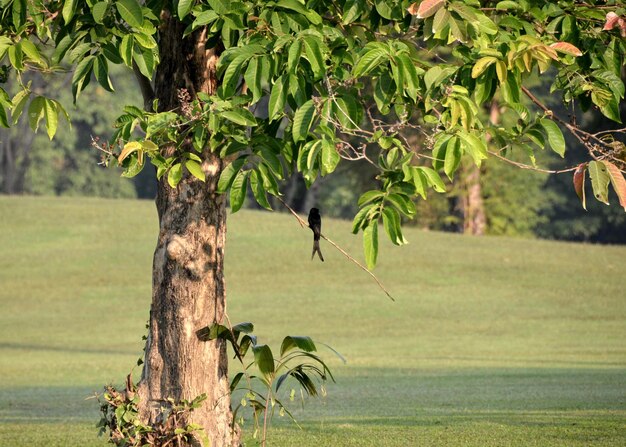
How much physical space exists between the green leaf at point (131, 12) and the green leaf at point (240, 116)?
1.99 ft

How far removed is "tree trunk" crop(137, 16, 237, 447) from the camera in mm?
6820

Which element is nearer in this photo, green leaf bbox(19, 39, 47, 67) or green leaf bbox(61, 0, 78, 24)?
green leaf bbox(61, 0, 78, 24)

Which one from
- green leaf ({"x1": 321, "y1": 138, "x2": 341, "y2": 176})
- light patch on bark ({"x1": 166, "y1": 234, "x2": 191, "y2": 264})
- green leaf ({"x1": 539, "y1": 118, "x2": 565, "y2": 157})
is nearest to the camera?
green leaf ({"x1": 321, "y1": 138, "x2": 341, "y2": 176})

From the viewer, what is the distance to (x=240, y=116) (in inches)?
213

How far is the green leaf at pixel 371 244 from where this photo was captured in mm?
4844

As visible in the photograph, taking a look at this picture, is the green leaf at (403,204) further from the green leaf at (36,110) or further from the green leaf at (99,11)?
the green leaf at (36,110)

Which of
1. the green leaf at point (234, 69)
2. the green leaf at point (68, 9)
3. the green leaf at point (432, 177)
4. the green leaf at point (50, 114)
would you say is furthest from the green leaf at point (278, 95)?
the green leaf at point (50, 114)

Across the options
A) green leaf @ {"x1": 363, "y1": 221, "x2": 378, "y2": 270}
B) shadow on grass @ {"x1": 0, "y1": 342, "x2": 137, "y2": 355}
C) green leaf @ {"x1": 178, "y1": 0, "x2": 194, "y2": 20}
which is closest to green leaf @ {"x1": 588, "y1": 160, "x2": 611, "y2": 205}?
green leaf @ {"x1": 363, "y1": 221, "x2": 378, "y2": 270}

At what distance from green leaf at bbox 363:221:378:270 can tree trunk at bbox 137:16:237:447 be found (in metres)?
2.08

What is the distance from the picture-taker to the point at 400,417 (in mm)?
11383

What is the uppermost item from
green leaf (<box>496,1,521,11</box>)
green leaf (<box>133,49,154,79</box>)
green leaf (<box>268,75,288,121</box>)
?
green leaf (<box>496,1,521,11</box>)

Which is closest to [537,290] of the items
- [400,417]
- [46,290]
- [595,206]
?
[46,290]

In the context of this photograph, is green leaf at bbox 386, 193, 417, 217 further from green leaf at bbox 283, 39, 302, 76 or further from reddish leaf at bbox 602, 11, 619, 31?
reddish leaf at bbox 602, 11, 619, 31

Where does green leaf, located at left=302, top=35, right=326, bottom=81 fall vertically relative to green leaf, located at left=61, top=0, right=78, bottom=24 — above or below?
below
